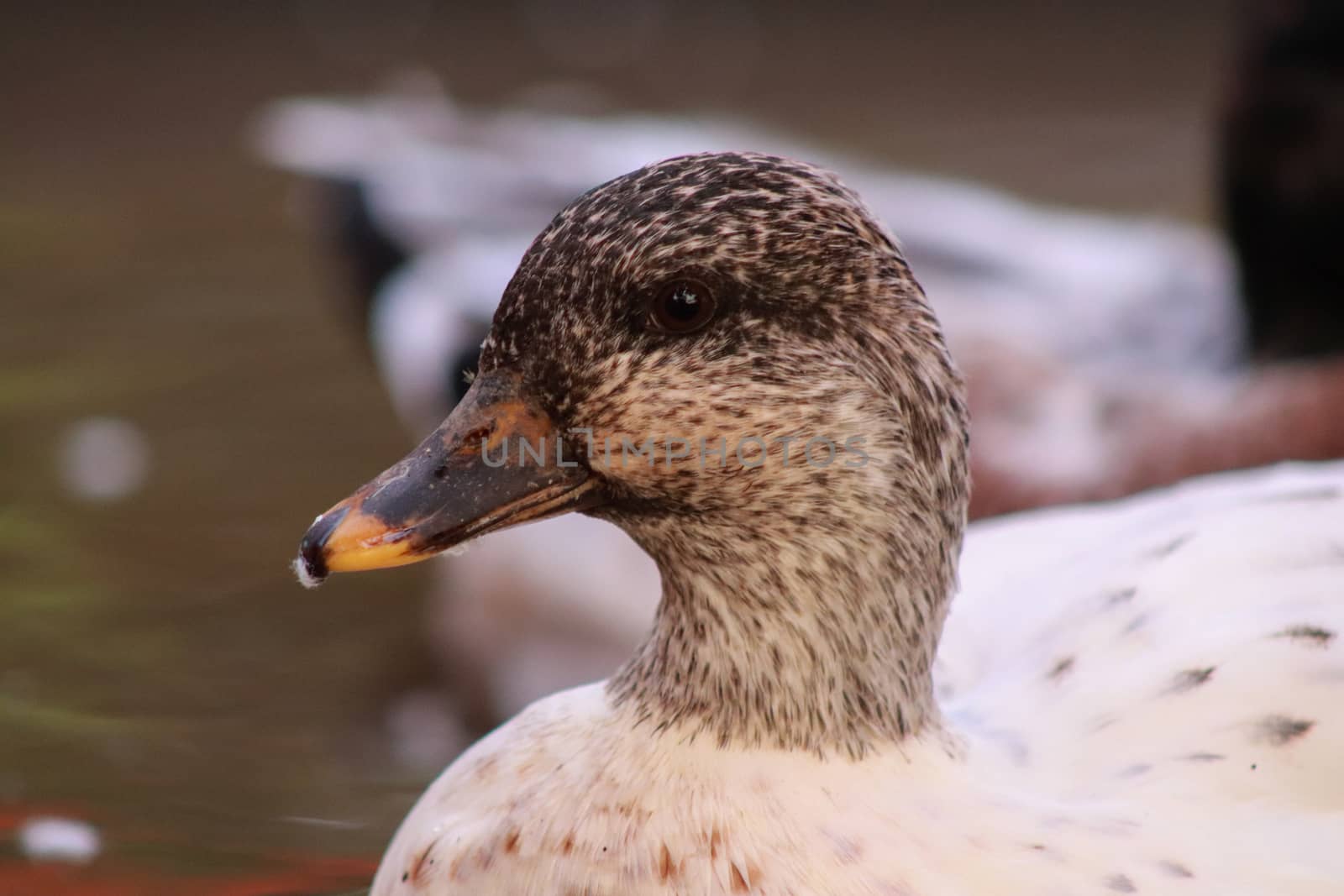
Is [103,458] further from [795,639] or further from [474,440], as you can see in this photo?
[795,639]

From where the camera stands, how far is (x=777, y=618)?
1956 mm

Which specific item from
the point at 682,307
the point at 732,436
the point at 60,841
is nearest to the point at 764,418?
the point at 732,436

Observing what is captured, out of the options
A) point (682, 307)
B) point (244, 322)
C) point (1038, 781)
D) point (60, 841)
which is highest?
point (682, 307)

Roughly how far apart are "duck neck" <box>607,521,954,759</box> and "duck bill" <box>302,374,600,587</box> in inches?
5.7

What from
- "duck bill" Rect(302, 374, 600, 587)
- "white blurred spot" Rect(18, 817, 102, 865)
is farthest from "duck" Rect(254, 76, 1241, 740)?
"duck bill" Rect(302, 374, 600, 587)

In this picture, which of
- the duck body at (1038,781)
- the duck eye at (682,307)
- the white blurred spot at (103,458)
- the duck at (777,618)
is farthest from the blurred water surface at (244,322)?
the duck eye at (682,307)

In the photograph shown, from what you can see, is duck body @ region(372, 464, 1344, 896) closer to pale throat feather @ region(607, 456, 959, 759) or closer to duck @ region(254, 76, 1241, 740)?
pale throat feather @ region(607, 456, 959, 759)

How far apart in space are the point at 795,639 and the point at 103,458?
335 cm

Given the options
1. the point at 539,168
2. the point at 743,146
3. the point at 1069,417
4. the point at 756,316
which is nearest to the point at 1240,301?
the point at 1069,417

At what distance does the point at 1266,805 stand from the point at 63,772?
82.9 inches

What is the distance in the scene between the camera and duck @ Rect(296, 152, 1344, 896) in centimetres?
188

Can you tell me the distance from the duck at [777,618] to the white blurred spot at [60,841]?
38.7 inches

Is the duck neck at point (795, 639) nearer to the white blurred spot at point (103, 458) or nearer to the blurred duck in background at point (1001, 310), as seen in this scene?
the blurred duck in background at point (1001, 310)

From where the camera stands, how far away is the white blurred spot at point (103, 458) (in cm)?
473
